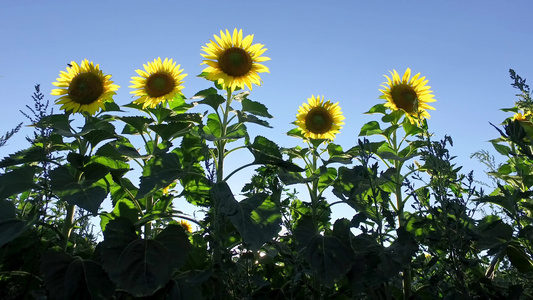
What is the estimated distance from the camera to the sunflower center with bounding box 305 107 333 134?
4012 mm

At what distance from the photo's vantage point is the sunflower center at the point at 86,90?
3.52 meters

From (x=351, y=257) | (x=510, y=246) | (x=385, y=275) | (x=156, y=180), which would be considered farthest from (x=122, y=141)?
(x=510, y=246)

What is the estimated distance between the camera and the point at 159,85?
3.72 m

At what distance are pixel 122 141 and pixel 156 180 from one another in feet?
2.89

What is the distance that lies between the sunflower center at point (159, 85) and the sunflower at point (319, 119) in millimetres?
1082

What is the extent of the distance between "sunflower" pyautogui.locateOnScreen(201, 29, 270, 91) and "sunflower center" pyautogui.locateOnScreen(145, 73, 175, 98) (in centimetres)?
33

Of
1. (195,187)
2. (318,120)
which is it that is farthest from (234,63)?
(195,187)

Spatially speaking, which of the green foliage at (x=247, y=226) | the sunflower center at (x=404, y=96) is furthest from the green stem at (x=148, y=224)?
the sunflower center at (x=404, y=96)

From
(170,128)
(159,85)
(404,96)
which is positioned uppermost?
(159,85)

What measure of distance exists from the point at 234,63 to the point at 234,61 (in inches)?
0.7

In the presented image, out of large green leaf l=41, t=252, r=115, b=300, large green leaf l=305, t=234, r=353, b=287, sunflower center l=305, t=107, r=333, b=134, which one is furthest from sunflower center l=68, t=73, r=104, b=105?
large green leaf l=305, t=234, r=353, b=287

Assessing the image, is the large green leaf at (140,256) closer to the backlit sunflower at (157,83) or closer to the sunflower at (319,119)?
the backlit sunflower at (157,83)

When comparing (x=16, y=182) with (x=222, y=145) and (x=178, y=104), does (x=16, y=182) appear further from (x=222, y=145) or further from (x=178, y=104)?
(x=178, y=104)

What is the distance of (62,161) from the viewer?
318cm
